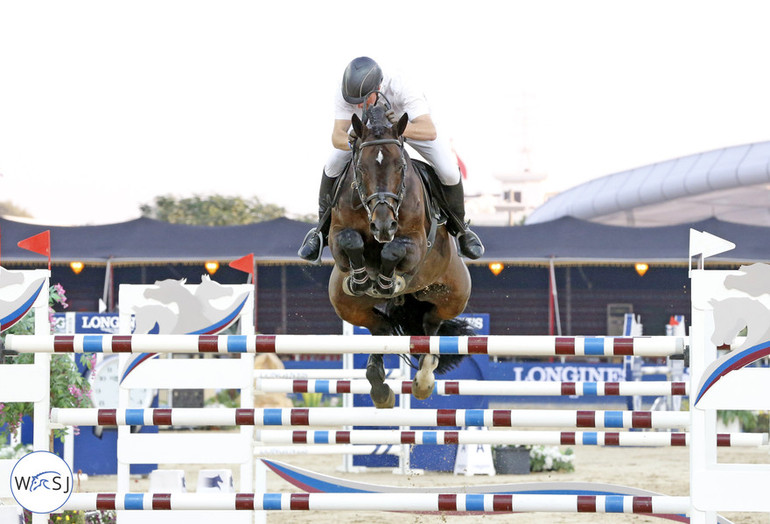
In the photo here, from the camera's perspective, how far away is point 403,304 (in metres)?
5.38

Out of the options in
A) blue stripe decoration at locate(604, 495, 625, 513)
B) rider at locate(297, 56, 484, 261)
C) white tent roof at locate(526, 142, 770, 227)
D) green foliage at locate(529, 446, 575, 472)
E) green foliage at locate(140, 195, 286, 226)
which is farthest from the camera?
green foliage at locate(140, 195, 286, 226)

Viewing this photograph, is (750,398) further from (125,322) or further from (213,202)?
(213,202)

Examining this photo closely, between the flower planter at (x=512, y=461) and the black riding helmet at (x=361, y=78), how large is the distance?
588cm

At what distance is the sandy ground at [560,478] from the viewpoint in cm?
708

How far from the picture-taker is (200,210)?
35.8 meters

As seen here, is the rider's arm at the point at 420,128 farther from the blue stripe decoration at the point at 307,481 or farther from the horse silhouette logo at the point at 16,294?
the blue stripe decoration at the point at 307,481

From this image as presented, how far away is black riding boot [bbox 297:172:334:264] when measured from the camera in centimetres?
498

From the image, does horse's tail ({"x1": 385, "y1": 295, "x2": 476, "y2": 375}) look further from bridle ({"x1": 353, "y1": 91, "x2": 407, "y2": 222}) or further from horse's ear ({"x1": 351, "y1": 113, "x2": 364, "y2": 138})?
horse's ear ({"x1": 351, "y1": 113, "x2": 364, "y2": 138})

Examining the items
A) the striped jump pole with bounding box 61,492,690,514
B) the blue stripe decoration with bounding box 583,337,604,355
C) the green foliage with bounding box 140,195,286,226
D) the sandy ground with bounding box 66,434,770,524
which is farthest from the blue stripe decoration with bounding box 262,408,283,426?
the green foliage with bounding box 140,195,286,226

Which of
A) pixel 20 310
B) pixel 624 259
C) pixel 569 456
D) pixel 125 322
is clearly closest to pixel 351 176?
pixel 20 310

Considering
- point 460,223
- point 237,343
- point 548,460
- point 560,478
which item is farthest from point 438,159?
point 548,460

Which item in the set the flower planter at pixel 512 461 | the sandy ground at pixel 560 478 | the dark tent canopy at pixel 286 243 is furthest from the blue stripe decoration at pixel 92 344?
the dark tent canopy at pixel 286 243

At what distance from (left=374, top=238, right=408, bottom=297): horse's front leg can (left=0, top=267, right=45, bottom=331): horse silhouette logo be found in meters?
1.43

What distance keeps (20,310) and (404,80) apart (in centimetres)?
203
